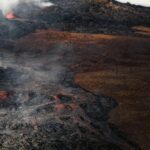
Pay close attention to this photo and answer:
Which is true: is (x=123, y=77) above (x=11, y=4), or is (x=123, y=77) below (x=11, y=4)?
below

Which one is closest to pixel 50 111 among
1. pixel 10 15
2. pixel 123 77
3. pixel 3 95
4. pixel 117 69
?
pixel 3 95

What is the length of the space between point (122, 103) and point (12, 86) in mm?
6885

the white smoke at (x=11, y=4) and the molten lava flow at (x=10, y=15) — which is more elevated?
the white smoke at (x=11, y=4)

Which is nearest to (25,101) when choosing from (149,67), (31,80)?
(31,80)

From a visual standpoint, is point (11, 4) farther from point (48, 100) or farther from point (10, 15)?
point (48, 100)

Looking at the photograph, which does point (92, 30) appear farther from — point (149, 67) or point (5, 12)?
point (149, 67)

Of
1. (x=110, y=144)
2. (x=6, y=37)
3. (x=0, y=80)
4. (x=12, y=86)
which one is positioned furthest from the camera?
(x=6, y=37)

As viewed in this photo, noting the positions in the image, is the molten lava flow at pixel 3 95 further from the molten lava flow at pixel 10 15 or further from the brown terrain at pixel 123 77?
the molten lava flow at pixel 10 15

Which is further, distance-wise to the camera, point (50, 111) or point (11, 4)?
point (11, 4)

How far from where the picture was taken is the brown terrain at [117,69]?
18594 mm

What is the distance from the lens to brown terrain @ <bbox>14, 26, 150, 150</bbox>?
18.6 meters

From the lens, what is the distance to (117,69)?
1156 inches

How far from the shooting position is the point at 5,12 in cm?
5716

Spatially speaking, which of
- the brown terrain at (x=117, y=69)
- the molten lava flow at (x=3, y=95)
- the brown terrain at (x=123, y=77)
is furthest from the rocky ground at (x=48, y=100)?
the brown terrain at (x=123, y=77)
